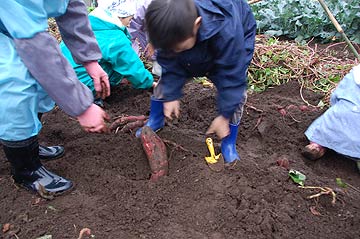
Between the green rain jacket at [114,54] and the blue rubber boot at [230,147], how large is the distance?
0.95m

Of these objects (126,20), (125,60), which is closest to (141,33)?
(126,20)

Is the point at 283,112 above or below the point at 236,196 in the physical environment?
below

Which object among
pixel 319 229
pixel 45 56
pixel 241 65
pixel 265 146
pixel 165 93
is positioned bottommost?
pixel 265 146

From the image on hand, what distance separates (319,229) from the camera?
6.16 feet

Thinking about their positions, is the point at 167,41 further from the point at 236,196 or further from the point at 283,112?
the point at 283,112

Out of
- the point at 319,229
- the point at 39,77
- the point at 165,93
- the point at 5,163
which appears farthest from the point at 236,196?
the point at 5,163

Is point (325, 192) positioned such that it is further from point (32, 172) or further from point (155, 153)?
point (32, 172)

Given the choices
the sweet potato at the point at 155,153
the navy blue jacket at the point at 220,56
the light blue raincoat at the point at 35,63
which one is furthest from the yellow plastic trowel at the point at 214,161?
the light blue raincoat at the point at 35,63

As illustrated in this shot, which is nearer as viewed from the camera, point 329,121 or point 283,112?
point 329,121

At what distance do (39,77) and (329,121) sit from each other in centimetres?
174

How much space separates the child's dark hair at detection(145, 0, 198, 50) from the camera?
154cm

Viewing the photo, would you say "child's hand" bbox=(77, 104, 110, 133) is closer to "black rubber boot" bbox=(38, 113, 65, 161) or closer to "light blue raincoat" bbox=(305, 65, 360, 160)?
"black rubber boot" bbox=(38, 113, 65, 161)

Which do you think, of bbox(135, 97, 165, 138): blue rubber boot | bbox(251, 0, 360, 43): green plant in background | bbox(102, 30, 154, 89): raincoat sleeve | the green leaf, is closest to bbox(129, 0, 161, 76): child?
bbox(102, 30, 154, 89): raincoat sleeve

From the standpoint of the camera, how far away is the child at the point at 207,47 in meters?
1.57
